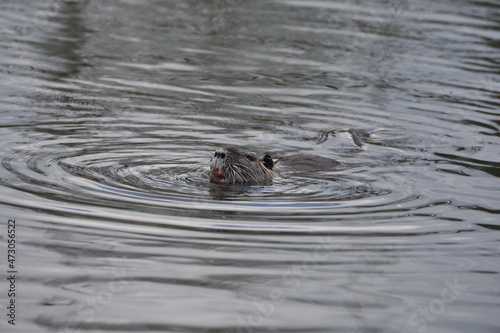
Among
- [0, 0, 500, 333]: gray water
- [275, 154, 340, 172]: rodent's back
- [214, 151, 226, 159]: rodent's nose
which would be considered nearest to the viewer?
[0, 0, 500, 333]: gray water

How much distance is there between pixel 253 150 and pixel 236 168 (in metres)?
1.39


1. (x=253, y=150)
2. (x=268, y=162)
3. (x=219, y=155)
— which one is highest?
(x=219, y=155)

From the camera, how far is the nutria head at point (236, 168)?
6840mm

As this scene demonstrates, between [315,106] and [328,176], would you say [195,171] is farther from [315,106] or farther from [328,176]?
[315,106]

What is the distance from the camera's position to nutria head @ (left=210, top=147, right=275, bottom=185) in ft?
22.4

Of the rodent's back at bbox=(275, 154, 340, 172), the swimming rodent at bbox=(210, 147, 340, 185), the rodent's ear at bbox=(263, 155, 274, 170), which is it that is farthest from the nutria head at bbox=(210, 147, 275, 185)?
the rodent's back at bbox=(275, 154, 340, 172)

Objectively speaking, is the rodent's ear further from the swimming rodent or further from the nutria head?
the nutria head

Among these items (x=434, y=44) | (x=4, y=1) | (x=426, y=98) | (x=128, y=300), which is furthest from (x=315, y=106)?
(x=4, y=1)

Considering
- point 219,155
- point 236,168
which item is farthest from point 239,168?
point 219,155

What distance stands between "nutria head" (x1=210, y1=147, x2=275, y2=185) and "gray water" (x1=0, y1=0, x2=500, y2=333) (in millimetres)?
136

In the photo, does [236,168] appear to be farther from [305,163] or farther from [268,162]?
[305,163]

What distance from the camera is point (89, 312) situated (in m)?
4.09

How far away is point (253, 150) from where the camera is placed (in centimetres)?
828

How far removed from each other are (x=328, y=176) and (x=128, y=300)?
3.35 meters
